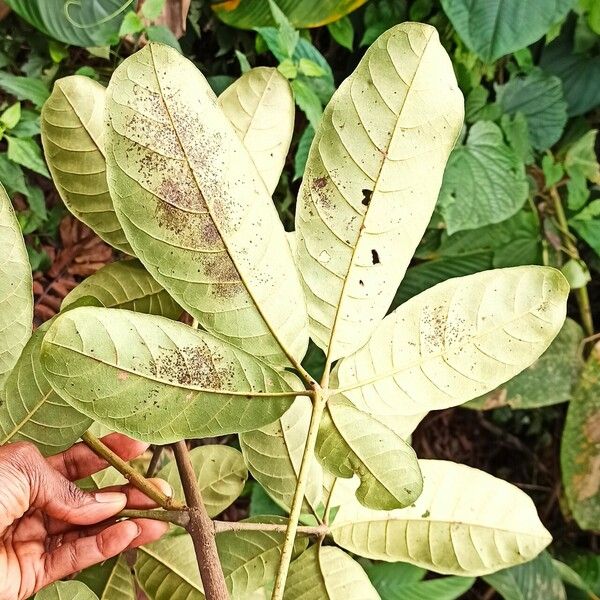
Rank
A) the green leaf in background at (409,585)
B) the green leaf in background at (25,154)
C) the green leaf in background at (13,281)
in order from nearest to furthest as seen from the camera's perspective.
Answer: the green leaf in background at (13,281) < the green leaf in background at (25,154) < the green leaf in background at (409,585)

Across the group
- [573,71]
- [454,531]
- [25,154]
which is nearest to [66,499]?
[454,531]

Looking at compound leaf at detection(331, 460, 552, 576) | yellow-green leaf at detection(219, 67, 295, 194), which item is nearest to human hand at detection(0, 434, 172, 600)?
compound leaf at detection(331, 460, 552, 576)

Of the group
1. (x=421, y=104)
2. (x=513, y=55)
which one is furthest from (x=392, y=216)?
(x=513, y=55)

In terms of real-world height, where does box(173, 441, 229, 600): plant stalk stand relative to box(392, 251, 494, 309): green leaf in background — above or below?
above

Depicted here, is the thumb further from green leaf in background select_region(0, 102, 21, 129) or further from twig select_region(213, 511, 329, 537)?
green leaf in background select_region(0, 102, 21, 129)

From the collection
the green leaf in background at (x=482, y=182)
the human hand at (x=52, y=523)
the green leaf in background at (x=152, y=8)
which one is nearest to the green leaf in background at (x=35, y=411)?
the human hand at (x=52, y=523)

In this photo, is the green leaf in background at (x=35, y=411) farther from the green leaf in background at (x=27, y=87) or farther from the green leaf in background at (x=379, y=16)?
the green leaf in background at (x=379, y=16)

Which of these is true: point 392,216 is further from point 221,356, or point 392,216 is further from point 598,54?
point 598,54
